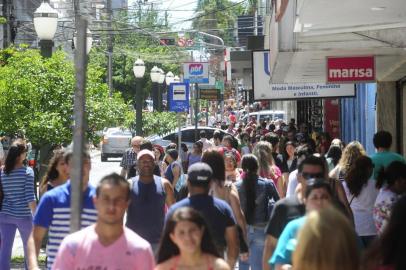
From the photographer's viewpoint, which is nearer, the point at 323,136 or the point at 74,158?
the point at 74,158

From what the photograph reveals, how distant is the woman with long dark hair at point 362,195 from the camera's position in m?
10.8

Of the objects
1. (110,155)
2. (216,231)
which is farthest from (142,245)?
(110,155)

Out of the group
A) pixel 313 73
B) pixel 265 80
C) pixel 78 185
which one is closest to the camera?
pixel 78 185

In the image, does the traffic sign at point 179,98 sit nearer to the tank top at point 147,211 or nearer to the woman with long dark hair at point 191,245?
the tank top at point 147,211

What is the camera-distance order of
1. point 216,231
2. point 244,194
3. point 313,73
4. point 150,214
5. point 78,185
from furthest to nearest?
point 313,73, point 244,194, point 150,214, point 216,231, point 78,185

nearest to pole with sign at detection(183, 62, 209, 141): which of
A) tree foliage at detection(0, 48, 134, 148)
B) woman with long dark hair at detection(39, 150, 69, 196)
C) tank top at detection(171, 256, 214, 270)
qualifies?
tree foliage at detection(0, 48, 134, 148)

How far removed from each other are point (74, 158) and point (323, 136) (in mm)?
17187

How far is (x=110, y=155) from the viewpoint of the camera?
5000 centimetres

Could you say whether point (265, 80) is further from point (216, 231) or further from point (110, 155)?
point (110, 155)

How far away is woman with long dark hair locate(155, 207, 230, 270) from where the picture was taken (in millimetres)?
6148

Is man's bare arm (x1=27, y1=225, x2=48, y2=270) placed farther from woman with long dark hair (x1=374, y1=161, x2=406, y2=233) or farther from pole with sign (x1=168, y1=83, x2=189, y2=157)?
pole with sign (x1=168, y1=83, x2=189, y2=157)

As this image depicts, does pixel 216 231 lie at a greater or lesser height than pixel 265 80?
lesser

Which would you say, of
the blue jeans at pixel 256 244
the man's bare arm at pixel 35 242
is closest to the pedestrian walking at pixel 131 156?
the blue jeans at pixel 256 244

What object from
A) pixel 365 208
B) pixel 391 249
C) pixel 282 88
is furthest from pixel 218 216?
pixel 282 88
